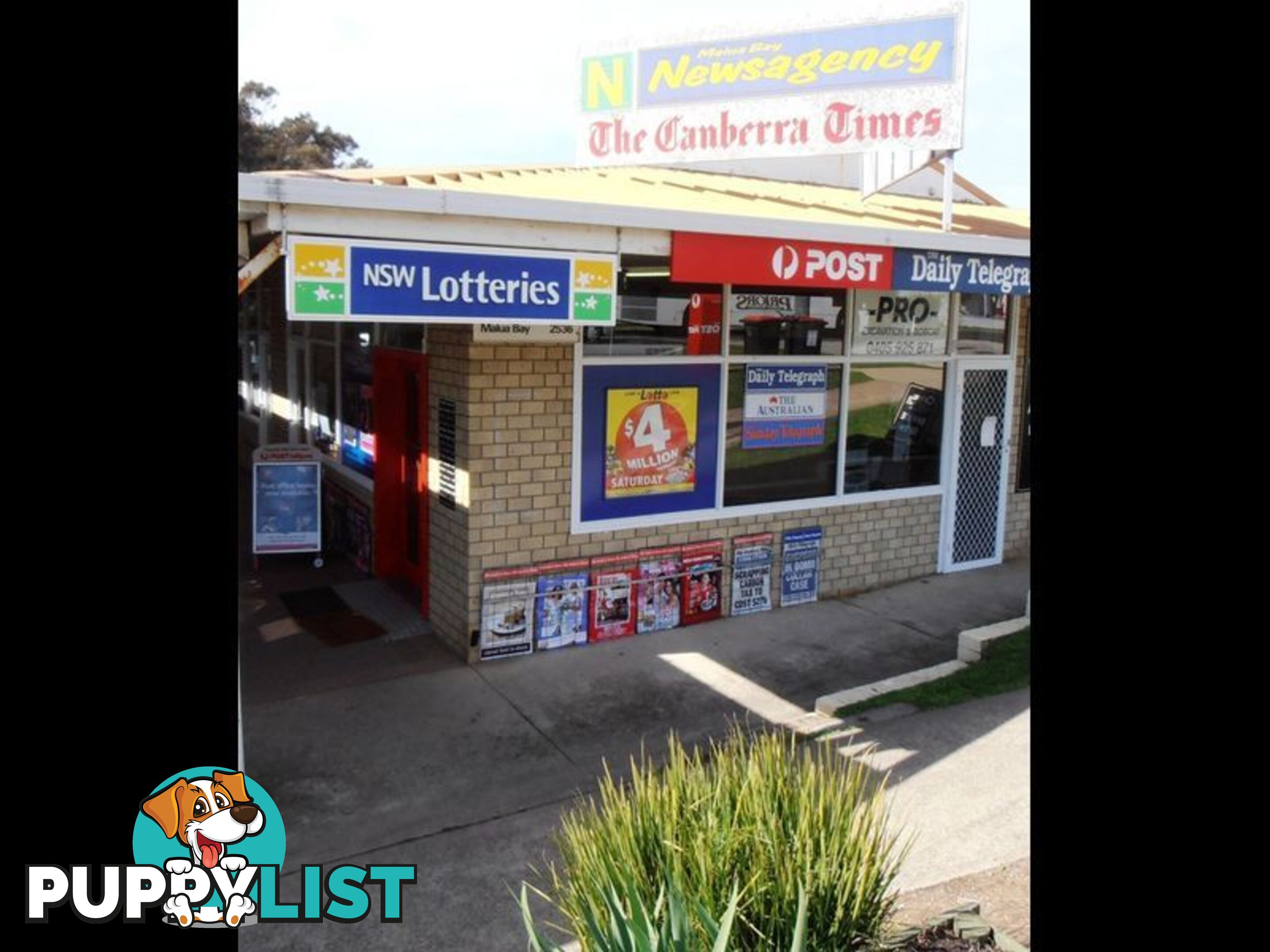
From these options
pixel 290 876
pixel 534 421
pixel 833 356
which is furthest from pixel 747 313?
pixel 290 876

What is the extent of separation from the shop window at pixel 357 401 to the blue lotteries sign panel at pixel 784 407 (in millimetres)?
3524

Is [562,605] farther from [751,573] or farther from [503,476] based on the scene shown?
[751,573]

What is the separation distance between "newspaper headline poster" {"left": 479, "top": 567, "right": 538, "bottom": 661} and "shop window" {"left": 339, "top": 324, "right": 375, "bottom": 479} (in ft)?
8.72

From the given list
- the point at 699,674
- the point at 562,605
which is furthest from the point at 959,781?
Answer: the point at 562,605

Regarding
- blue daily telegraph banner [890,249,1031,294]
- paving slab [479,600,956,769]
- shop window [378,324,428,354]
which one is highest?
blue daily telegraph banner [890,249,1031,294]

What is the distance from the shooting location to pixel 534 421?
7.79m

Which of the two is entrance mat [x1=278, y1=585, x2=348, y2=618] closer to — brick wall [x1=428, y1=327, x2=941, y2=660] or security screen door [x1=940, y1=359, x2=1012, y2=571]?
brick wall [x1=428, y1=327, x2=941, y2=660]

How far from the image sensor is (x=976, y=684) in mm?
7473

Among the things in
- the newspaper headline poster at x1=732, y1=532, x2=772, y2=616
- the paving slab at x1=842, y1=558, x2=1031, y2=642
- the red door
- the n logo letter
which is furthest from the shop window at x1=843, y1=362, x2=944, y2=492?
the n logo letter

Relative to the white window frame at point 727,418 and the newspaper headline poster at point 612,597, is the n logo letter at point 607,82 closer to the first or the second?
the white window frame at point 727,418

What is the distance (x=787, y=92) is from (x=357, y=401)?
514 centimetres

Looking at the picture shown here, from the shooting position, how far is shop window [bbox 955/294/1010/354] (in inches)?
408
